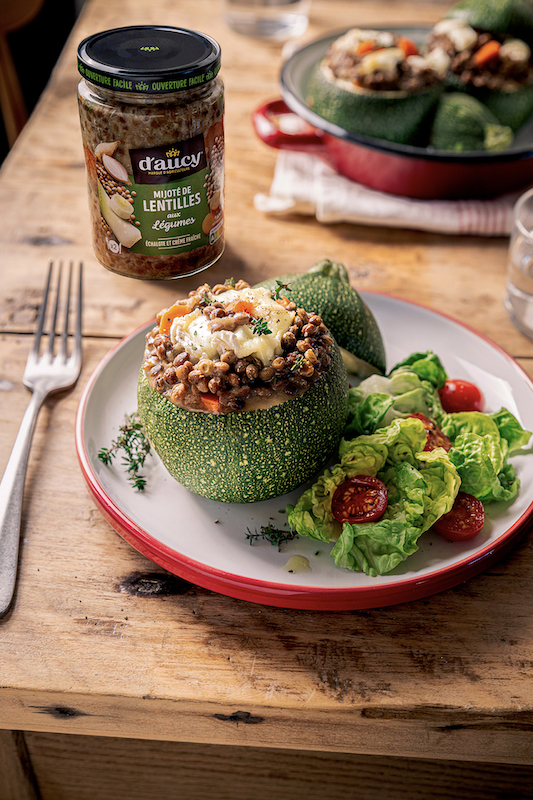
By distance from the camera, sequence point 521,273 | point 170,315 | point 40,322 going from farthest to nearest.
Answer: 1. point 521,273
2. point 40,322
3. point 170,315

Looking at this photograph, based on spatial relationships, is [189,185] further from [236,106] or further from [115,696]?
[236,106]

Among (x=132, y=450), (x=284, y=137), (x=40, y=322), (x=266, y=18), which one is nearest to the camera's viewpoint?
(x=132, y=450)

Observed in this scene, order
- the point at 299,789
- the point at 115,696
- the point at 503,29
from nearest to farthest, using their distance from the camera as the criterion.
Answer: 1. the point at 115,696
2. the point at 299,789
3. the point at 503,29

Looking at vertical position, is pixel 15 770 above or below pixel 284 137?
below

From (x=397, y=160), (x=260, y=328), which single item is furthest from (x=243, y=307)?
(x=397, y=160)

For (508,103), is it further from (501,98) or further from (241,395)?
(241,395)

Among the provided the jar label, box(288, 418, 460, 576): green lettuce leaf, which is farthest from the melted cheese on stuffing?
box(288, 418, 460, 576): green lettuce leaf

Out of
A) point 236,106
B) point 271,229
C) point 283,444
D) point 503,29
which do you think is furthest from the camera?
point 236,106

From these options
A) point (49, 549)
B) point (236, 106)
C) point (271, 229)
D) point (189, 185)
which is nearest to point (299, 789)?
point (49, 549)

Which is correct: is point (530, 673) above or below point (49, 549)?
below
